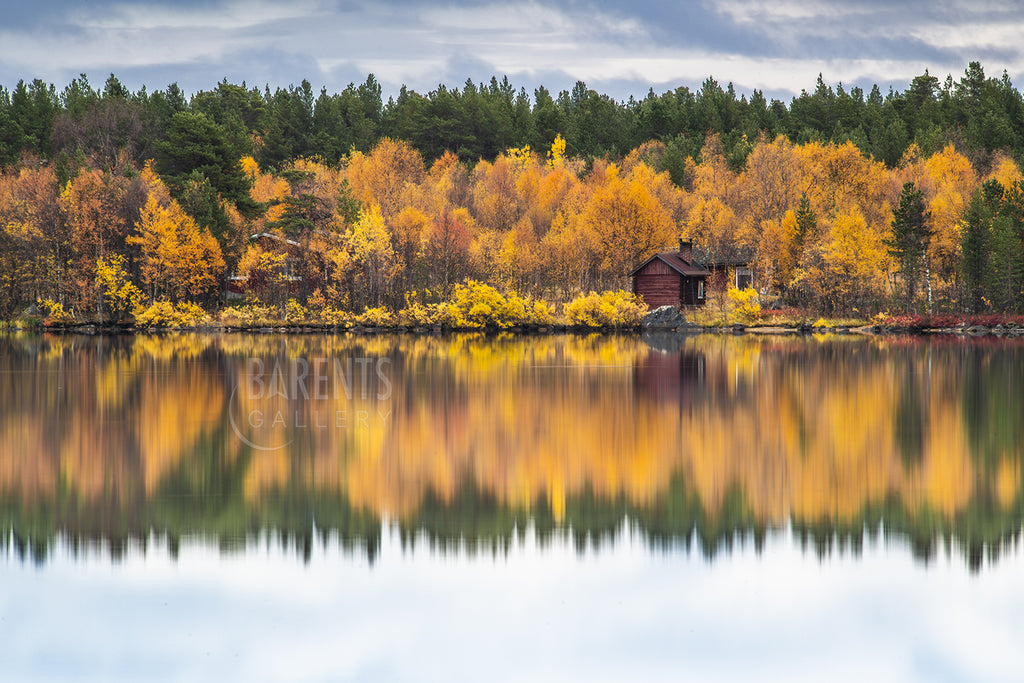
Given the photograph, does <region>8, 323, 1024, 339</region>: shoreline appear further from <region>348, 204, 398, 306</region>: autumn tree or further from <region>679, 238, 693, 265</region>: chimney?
<region>679, 238, 693, 265</region>: chimney

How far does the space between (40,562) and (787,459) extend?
35.4ft

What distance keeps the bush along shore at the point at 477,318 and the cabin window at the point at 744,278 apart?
6.31 meters

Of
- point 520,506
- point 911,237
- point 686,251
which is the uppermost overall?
point 911,237

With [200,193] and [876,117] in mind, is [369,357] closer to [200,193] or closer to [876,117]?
[200,193]

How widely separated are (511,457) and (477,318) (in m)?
48.8

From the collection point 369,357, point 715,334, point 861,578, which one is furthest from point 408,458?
point 715,334

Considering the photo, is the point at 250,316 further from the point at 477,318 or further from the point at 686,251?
the point at 686,251

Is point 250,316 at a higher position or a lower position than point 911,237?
lower

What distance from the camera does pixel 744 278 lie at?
244 ft

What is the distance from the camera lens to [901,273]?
67.2 meters

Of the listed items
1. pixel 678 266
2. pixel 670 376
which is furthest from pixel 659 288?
pixel 670 376

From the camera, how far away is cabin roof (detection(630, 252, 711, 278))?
67.6m

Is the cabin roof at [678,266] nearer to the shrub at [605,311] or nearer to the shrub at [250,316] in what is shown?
the shrub at [605,311]

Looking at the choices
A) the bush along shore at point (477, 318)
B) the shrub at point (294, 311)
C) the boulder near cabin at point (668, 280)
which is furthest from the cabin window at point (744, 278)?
the shrub at point (294, 311)
